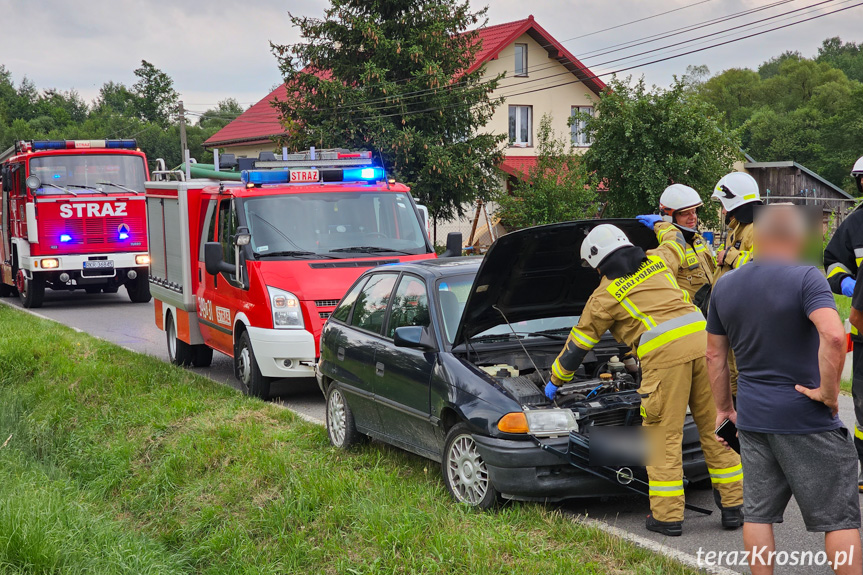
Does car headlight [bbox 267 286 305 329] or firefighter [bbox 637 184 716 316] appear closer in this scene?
firefighter [bbox 637 184 716 316]

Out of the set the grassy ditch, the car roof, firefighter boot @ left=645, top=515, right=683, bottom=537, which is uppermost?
the car roof

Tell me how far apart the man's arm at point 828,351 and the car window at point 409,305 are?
119 inches

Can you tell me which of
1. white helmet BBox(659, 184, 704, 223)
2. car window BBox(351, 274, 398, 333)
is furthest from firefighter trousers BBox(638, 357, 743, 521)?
car window BBox(351, 274, 398, 333)

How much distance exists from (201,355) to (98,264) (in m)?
8.68

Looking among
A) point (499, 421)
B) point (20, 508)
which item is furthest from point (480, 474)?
point (20, 508)

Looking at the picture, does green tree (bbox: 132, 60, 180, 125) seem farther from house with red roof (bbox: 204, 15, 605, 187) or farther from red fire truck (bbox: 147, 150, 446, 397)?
red fire truck (bbox: 147, 150, 446, 397)

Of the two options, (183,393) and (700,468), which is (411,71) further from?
(700,468)

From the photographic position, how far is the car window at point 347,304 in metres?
7.40

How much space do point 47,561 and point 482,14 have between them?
19.5 metres

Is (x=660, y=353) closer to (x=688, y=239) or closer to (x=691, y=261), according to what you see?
(x=691, y=261)

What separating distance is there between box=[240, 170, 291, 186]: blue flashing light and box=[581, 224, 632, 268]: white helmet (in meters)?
5.53

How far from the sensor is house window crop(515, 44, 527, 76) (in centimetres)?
3772

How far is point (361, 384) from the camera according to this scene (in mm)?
6879

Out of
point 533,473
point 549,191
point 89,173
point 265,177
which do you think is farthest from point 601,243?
point 549,191
